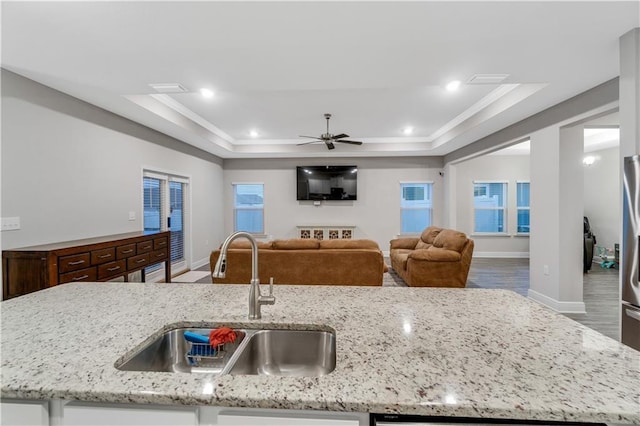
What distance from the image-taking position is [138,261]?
3.67 m

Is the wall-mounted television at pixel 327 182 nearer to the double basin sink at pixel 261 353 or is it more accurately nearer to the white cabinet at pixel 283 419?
the double basin sink at pixel 261 353

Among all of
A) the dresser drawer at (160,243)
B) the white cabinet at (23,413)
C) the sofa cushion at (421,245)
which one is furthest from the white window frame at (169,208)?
the sofa cushion at (421,245)

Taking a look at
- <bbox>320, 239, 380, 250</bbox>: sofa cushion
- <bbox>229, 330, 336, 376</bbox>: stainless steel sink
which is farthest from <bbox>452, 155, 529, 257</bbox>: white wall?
<bbox>229, 330, 336, 376</bbox>: stainless steel sink

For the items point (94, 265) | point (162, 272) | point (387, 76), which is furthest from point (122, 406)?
point (162, 272)

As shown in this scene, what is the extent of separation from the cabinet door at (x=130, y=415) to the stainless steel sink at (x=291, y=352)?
402 mm

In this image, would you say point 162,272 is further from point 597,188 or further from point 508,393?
point 597,188

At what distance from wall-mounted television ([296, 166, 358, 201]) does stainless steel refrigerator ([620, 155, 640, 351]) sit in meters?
5.61

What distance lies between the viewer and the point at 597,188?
21.8 ft

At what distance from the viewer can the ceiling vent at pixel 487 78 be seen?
2908mm

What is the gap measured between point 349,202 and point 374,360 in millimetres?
6947

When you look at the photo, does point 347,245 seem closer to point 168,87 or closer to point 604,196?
point 168,87

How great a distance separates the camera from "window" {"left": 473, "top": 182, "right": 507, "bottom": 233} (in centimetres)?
761

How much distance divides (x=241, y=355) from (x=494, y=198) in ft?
26.9

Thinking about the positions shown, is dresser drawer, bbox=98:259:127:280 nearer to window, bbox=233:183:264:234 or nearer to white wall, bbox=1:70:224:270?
white wall, bbox=1:70:224:270
